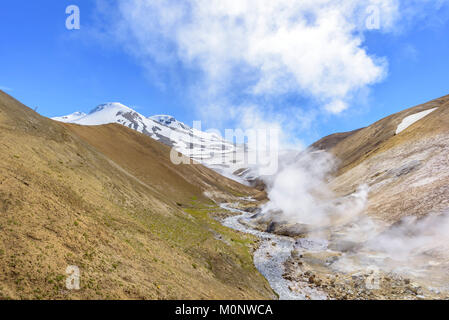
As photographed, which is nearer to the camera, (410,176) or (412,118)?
(410,176)

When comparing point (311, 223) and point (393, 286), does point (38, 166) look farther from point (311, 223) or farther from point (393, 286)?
point (311, 223)

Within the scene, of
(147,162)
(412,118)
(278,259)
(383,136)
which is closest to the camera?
(278,259)

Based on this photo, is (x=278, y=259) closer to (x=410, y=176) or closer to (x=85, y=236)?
(x=85, y=236)

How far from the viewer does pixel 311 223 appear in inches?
1833

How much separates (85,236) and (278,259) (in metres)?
27.0

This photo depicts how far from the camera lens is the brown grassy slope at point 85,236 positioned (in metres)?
12.9

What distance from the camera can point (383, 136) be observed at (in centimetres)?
8612

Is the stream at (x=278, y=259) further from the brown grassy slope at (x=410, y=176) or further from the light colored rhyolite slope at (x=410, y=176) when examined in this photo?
the light colored rhyolite slope at (x=410, y=176)

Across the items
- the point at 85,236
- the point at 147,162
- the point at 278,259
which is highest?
the point at 147,162

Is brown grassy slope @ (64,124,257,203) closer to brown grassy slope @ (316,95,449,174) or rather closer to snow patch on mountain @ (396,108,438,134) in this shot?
brown grassy slope @ (316,95,449,174)

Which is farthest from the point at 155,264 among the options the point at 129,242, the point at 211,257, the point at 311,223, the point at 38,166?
the point at 311,223

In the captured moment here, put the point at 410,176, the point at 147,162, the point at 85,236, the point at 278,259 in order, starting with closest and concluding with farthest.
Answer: the point at 85,236 < the point at 278,259 < the point at 410,176 < the point at 147,162

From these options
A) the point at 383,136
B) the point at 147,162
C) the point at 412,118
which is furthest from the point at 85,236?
the point at 412,118
